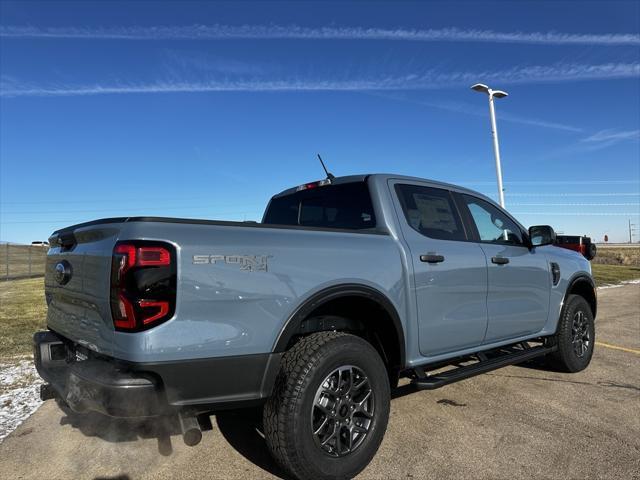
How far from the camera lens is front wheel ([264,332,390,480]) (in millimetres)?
2771

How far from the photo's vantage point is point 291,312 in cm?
284

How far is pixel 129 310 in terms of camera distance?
2463mm

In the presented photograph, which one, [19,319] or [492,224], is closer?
[492,224]

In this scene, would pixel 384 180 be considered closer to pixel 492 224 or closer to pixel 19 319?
pixel 492 224

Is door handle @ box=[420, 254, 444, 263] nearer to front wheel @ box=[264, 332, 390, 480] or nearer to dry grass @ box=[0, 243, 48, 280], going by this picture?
front wheel @ box=[264, 332, 390, 480]

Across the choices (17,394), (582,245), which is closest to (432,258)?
(17,394)

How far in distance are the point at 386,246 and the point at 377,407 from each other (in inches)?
42.5

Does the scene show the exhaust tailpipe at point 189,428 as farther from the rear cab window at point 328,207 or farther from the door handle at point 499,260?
the door handle at point 499,260

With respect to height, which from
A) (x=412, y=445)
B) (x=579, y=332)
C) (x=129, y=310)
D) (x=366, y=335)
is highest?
(x=129, y=310)

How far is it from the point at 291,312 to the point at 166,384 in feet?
2.52

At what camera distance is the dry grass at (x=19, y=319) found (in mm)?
6344

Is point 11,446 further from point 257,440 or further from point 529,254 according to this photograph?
point 529,254

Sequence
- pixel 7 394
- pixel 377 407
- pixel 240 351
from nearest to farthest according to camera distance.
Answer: pixel 240 351 < pixel 377 407 < pixel 7 394

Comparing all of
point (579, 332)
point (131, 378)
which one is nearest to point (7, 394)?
point (131, 378)
